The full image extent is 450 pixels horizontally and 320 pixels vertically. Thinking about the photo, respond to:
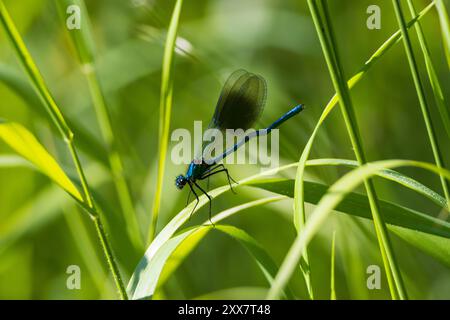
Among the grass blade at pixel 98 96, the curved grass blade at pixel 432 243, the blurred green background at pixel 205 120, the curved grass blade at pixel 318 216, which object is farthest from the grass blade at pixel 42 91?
the blurred green background at pixel 205 120

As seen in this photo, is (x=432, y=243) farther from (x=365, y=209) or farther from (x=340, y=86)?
(x=340, y=86)

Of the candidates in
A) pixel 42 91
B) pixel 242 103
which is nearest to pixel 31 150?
pixel 42 91

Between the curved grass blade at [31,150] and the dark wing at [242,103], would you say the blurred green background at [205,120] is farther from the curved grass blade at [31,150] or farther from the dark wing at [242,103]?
the curved grass blade at [31,150]

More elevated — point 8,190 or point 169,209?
point 8,190

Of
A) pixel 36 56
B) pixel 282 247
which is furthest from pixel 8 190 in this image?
pixel 282 247
